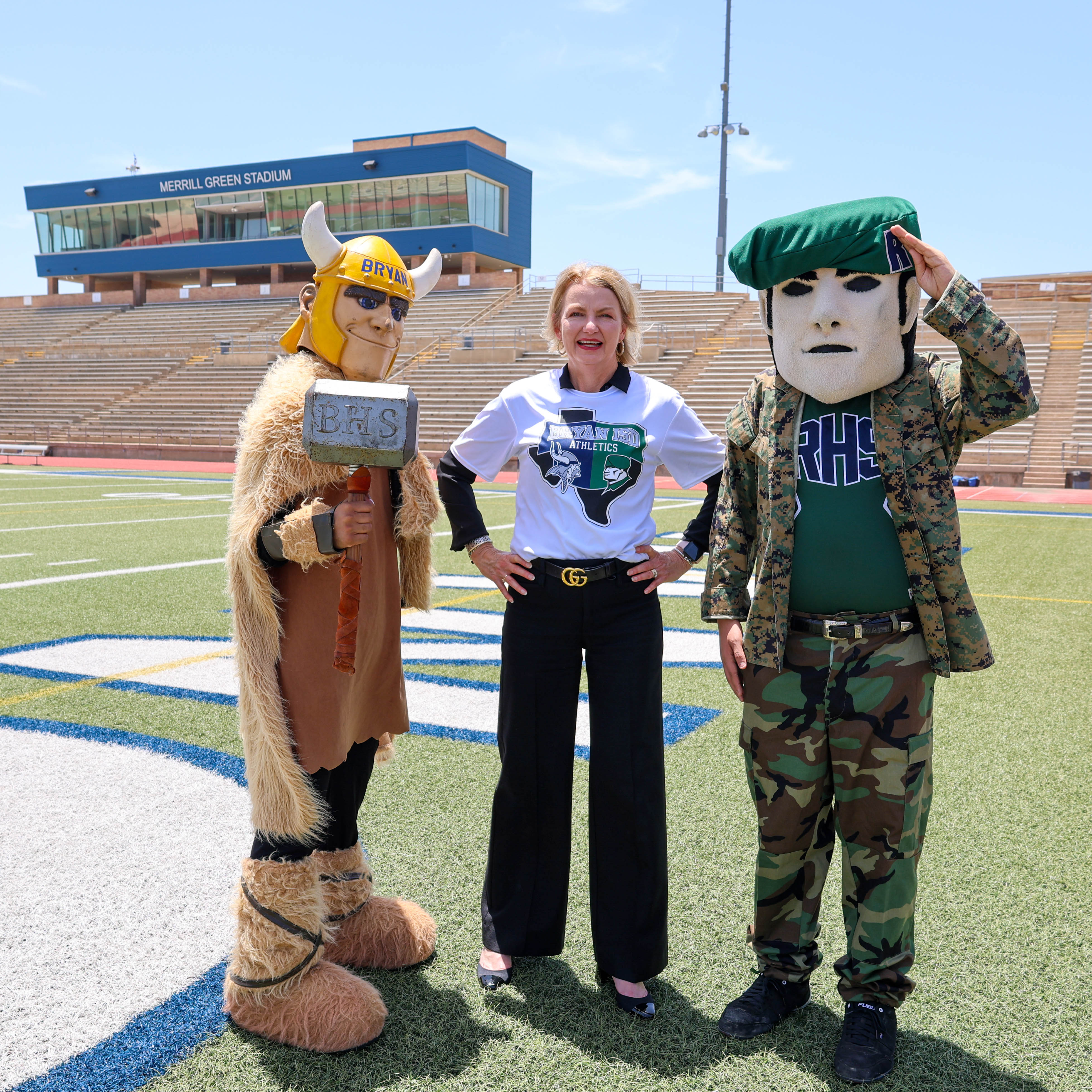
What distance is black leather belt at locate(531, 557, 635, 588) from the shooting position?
2.42 m

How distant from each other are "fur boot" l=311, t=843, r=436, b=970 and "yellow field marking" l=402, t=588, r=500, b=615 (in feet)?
14.8

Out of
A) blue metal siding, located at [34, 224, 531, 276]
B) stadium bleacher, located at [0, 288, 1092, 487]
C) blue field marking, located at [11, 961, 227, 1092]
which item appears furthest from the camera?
blue metal siding, located at [34, 224, 531, 276]

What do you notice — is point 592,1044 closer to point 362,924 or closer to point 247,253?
point 362,924

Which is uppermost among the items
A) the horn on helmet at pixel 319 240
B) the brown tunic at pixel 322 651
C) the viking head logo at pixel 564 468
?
the horn on helmet at pixel 319 240

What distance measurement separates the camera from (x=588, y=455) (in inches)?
97.3

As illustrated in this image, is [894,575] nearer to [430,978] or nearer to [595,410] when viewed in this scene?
[595,410]

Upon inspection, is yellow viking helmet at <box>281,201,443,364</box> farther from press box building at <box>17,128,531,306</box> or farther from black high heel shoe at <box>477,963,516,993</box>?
press box building at <box>17,128,531,306</box>

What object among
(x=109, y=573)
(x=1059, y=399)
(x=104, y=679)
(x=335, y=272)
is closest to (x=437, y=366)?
(x=1059, y=399)

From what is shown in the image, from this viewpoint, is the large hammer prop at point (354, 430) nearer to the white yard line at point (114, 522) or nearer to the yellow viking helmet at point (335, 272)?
the yellow viking helmet at point (335, 272)

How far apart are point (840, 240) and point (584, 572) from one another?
983mm

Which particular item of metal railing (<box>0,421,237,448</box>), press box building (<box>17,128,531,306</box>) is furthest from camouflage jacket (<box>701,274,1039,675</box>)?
press box building (<box>17,128,531,306</box>)

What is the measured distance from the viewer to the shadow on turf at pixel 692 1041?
6.82ft

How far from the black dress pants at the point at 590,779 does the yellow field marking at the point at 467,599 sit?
4579 millimetres

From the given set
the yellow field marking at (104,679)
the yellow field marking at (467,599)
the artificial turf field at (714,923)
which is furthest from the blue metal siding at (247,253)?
the artificial turf field at (714,923)
